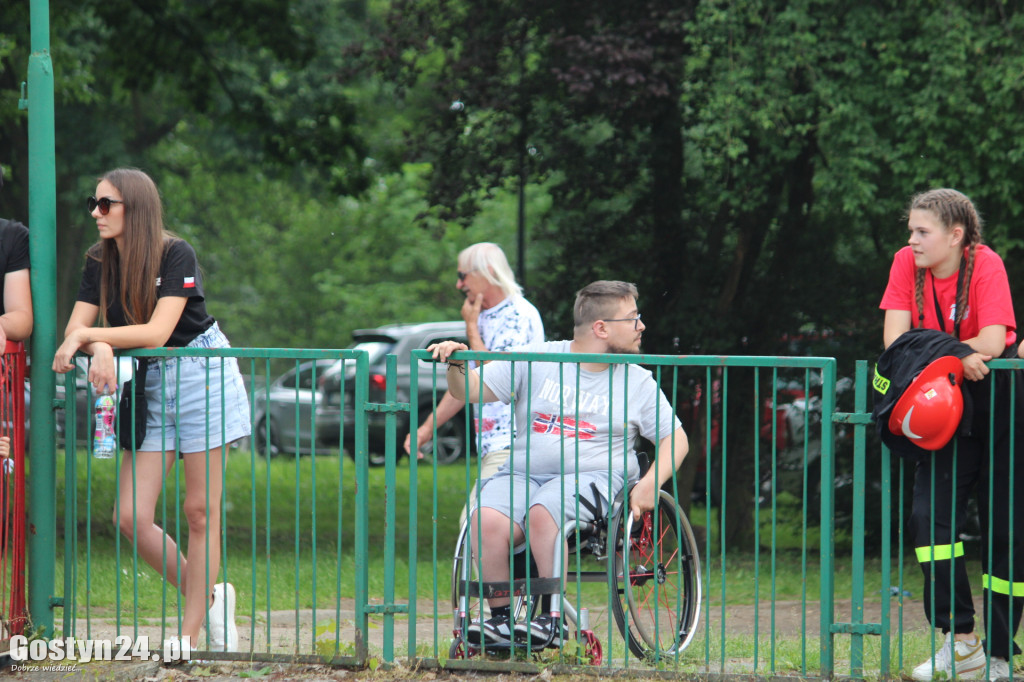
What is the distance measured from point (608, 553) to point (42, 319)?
7.99ft

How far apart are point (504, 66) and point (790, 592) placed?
4720 millimetres

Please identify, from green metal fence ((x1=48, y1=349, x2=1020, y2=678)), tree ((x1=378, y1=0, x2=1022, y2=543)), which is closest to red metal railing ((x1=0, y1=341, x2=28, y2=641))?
green metal fence ((x1=48, y1=349, x2=1020, y2=678))

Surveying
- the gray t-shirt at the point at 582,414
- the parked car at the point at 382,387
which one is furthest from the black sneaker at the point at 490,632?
the parked car at the point at 382,387

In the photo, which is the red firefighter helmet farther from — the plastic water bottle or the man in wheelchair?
the plastic water bottle

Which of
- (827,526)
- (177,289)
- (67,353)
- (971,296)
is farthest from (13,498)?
(971,296)

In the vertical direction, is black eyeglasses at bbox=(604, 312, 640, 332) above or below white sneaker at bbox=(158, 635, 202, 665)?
above

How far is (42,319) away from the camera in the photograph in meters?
4.59

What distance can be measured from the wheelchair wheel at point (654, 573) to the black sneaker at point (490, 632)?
0.42 metres

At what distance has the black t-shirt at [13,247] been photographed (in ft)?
14.7

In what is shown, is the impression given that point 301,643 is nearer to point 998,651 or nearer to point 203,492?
point 203,492

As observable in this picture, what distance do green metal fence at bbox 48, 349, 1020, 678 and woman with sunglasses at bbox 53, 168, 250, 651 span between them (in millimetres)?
110

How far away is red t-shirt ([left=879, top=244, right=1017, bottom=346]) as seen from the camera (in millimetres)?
4172

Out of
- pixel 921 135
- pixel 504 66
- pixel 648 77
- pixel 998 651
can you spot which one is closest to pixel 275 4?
pixel 504 66

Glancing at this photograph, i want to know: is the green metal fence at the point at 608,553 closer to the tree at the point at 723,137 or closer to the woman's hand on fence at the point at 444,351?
the woman's hand on fence at the point at 444,351
